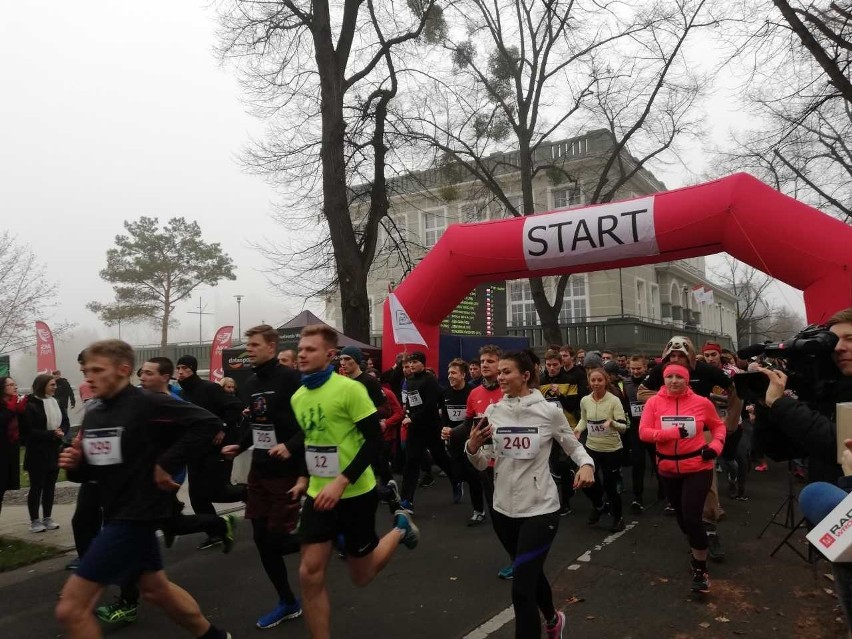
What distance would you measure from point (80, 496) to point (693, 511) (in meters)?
4.66

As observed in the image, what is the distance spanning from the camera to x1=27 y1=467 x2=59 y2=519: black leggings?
6.82 meters

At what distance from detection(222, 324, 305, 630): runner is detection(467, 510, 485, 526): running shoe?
270 centimetres

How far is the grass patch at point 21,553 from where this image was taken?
5.77 metres

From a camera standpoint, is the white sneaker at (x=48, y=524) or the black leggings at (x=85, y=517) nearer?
the black leggings at (x=85, y=517)

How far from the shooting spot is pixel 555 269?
392 inches

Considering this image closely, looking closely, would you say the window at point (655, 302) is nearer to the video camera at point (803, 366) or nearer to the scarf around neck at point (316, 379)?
the video camera at point (803, 366)

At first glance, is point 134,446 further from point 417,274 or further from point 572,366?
point 417,274

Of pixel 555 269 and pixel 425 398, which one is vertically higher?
pixel 555 269

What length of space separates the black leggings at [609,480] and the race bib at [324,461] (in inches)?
152

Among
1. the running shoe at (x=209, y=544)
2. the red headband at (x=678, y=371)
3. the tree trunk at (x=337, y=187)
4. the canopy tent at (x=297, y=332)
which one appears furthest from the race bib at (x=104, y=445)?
the tree trunk at (x=337, y=187)

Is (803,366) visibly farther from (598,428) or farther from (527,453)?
(598,428)

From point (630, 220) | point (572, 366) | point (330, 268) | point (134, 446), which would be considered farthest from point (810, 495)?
point (330, 268)

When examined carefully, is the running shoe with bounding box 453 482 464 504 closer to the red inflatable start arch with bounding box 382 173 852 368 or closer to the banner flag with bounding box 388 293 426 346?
the banner flag with bounding box 388 293 426 346

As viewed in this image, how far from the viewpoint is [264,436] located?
431cm
